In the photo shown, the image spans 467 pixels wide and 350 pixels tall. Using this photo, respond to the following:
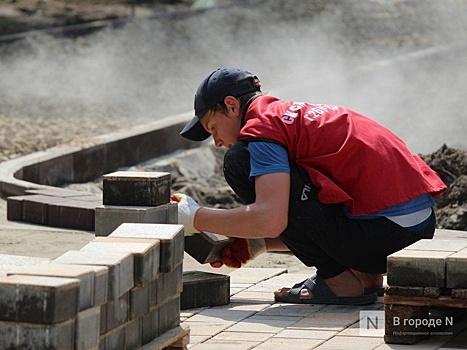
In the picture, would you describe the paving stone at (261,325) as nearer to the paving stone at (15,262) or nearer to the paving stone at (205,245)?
the paving stone at (205,245)

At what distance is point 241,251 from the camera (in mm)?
5520

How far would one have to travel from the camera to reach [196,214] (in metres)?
5.11

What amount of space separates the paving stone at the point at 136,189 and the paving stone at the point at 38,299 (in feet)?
4.89

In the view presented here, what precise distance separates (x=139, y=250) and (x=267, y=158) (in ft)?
4.00

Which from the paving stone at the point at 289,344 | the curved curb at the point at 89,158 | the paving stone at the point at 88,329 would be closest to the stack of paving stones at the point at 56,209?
the curved curb at the point at 89,158

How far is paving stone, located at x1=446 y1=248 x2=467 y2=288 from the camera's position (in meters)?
4.34

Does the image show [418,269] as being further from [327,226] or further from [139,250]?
[139,250]

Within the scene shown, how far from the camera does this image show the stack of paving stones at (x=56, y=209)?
7.77 meters

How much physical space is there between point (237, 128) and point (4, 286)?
2.18 metres

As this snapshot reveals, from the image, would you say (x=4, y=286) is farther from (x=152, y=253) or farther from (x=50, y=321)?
(x=152, y=253)

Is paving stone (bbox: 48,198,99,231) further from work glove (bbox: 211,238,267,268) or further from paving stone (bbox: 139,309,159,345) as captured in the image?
paving stone (bbox: 139,309,159,345)

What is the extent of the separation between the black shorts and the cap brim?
0.29 m

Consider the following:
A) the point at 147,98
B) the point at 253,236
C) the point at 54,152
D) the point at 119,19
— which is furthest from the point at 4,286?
the point at 119,19

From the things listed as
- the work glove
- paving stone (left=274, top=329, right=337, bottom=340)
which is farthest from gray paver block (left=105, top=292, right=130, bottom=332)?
the work glove
